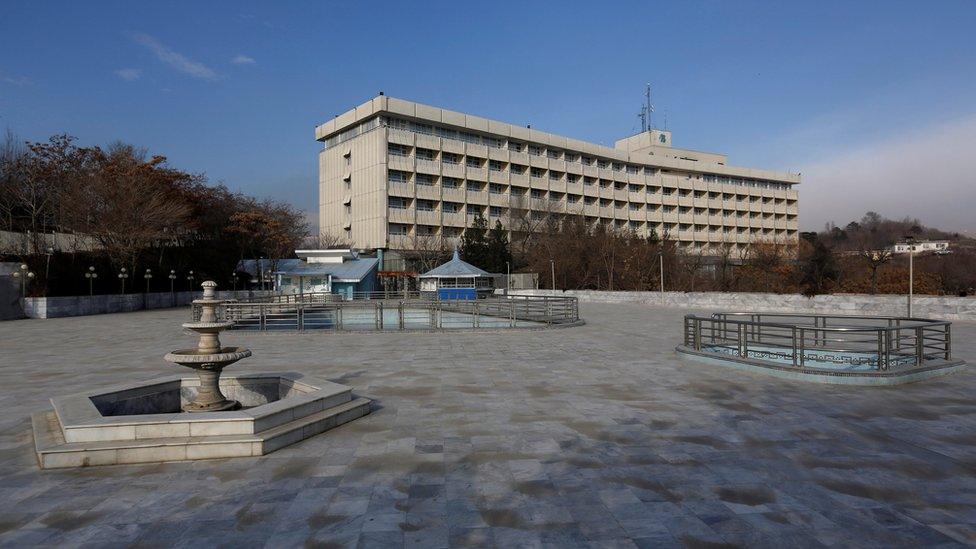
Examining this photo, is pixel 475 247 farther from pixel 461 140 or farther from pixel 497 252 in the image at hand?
pixel 461 140

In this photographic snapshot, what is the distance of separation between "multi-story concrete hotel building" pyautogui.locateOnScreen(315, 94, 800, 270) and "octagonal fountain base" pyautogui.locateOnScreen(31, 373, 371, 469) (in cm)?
4770

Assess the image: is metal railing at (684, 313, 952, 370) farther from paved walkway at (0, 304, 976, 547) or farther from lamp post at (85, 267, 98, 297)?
lamp post at (85, 267, 98, 297)

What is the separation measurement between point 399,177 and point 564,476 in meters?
53.0

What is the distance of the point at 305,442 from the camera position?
237 inches

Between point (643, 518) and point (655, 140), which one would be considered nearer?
point (643, 518)

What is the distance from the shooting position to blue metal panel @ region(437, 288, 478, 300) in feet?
137

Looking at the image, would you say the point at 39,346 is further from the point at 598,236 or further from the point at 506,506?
the point at 598,236

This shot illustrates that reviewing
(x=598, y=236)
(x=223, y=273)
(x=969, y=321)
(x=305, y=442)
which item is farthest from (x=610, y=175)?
(x=305, y=442)

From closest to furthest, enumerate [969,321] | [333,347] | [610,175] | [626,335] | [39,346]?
[333,347]
[39,346]
[626,335]
[969,321]
[610,175]

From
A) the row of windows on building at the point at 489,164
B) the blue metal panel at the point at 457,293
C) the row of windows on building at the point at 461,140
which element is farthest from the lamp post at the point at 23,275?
the row of windows on building at the point at 461,140

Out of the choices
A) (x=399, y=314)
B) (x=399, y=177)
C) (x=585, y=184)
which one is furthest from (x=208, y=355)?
(x=585, y=184)

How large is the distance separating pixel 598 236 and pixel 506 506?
46.7 metres

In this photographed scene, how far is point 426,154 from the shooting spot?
189 ft

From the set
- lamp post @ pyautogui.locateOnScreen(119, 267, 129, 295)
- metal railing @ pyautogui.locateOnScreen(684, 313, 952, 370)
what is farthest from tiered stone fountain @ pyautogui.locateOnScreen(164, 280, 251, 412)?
lamp post @ pyautogui.locateOnScreen(119, 267, 129, 295)
